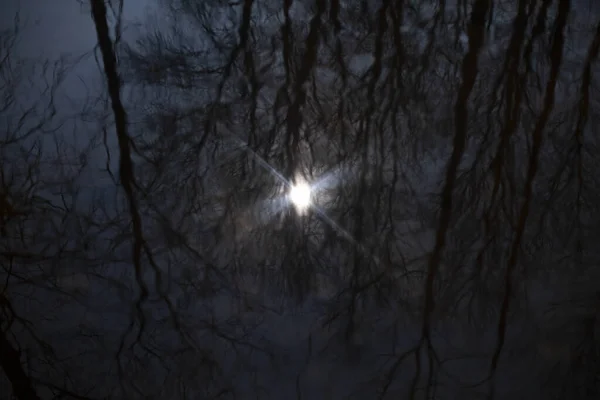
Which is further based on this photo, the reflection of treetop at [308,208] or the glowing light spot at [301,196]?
the glowing light spot at [301,196]

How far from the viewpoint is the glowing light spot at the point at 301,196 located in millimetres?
1942

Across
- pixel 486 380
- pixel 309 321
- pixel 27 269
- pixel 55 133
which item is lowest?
pixel 486 380

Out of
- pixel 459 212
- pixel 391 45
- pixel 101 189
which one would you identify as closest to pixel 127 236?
pixel 101 189

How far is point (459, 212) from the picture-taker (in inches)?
75.7

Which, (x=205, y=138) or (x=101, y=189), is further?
(x=205, y=138)

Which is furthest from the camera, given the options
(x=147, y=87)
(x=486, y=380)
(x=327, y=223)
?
(x=147, y=87)

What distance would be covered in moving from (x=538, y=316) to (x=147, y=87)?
1.96 m

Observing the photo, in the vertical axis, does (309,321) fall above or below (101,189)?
below

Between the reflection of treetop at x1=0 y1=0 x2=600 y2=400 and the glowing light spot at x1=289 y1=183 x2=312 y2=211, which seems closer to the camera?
the reflection of treetop at x1=0 y1=0 x2=600 y2=400

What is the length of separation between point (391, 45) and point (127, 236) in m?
1.73

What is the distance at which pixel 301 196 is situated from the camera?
1.99 m

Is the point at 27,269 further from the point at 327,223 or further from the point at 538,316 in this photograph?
the point at 538,316

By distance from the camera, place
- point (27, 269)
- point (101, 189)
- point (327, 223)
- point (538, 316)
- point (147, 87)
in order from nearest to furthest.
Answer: point (538, 316)
point (27, 269)
point (327, 223)
point (101, 189)
point (147, 87)

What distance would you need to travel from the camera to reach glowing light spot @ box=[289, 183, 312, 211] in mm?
1942
